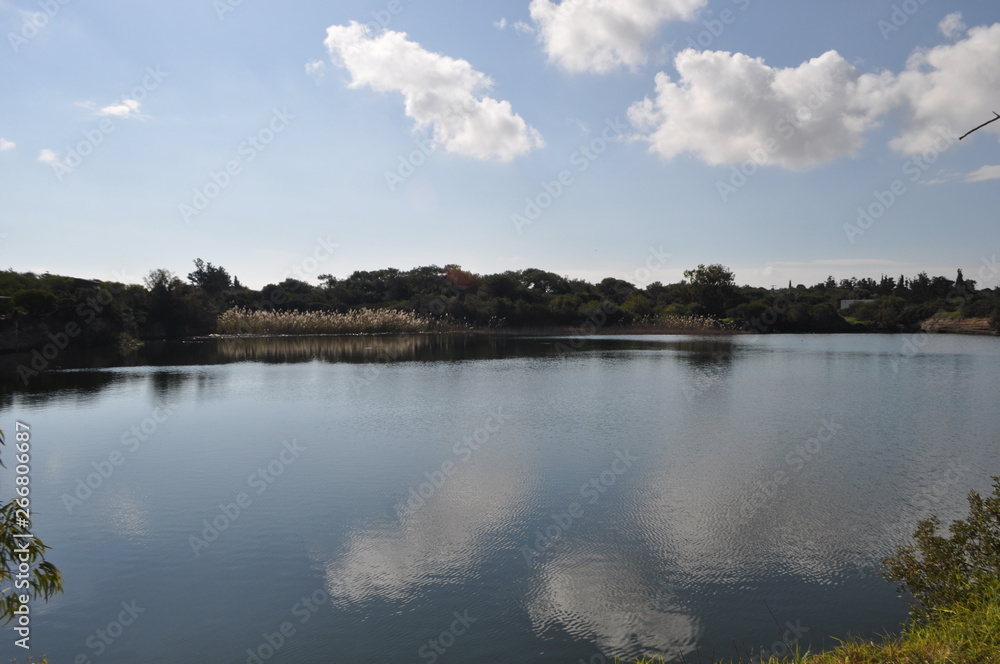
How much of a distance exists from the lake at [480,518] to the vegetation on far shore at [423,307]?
20371 millimetres

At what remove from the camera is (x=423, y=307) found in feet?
189

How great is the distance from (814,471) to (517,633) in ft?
22.3

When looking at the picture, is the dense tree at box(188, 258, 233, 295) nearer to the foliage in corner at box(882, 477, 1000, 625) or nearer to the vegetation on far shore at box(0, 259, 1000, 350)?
the vegetation on far shore at box(0, 259, 1000, 350)

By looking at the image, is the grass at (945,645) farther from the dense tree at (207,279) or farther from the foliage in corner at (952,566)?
the dense tree at (207,279)

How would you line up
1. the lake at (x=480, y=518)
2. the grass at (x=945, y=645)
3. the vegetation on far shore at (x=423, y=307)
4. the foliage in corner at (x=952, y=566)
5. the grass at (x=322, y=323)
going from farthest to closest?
the grass at (x=322, y=323), the vegetation on far shore at (x=423, y=307), the lake at (x=480, y=518), the foliage in corner at (x=952, y=566), the grass at (x=945, y=645)

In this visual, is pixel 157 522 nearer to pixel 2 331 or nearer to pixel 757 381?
pixel 757 381

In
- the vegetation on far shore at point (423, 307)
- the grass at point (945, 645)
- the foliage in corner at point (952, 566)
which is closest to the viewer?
the grass at point (945, 645)

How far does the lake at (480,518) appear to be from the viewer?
527cm

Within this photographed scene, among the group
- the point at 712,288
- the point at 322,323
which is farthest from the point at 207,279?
the point at 712,288

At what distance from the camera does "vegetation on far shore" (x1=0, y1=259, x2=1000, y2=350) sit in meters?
35.0

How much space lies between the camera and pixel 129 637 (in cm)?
525

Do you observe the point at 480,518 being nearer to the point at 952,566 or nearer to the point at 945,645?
the point at 952,566

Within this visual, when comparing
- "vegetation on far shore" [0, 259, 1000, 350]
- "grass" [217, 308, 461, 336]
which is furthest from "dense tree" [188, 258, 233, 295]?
"grass" [217, 308, 461, 336]

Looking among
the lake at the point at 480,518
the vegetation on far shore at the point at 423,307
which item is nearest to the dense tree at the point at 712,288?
the vegetation on far shore at the point at 423,307
